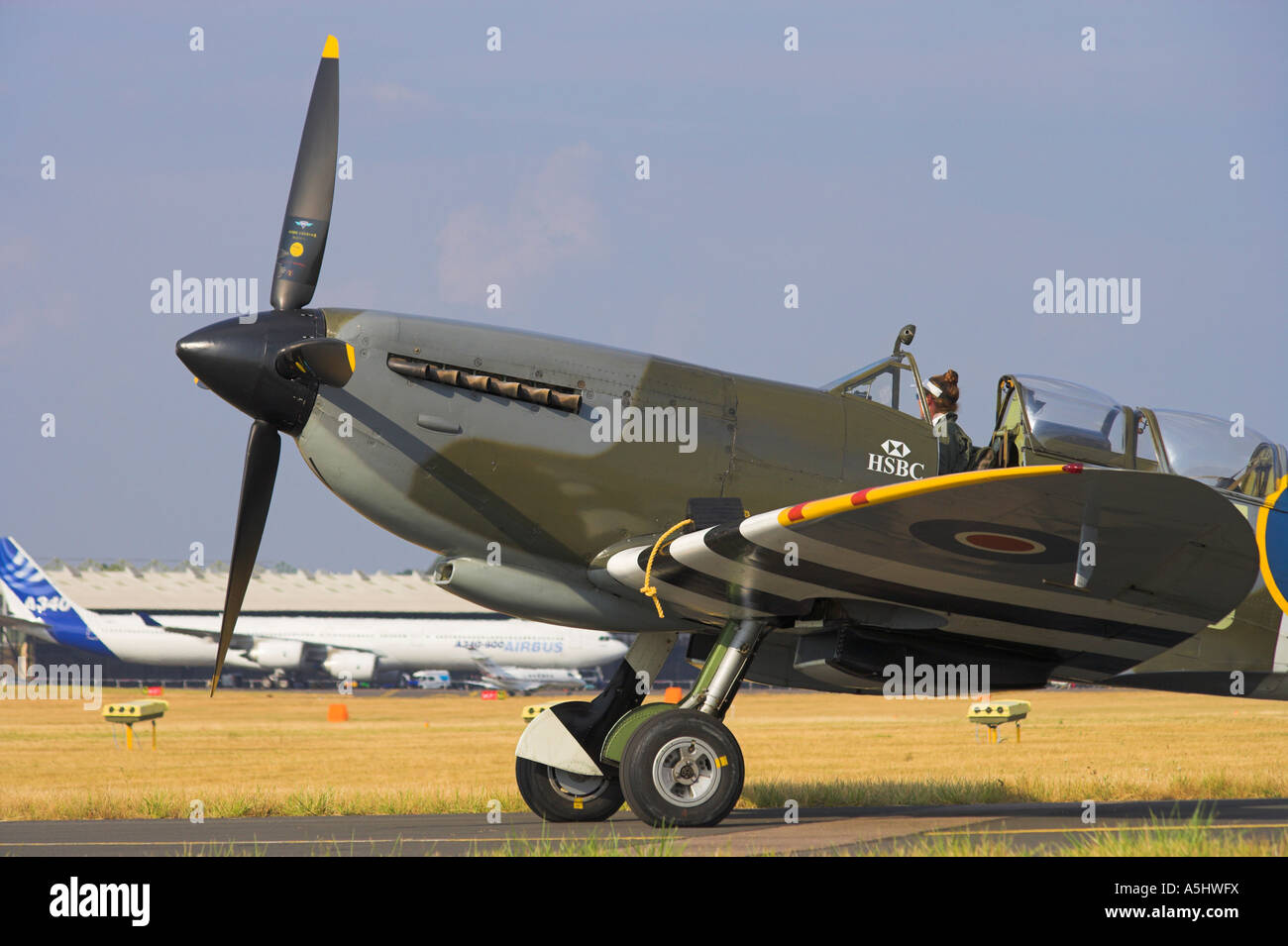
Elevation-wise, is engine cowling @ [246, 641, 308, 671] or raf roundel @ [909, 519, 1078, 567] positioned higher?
raf roundel @ [909, 519, 1078, 567]

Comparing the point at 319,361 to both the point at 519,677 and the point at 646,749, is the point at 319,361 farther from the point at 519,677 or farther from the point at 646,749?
the point at 519,677

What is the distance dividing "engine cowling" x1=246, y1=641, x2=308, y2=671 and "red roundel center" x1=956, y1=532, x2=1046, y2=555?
67240mm

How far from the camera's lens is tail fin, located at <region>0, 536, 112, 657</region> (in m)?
72.3

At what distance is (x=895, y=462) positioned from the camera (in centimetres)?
943

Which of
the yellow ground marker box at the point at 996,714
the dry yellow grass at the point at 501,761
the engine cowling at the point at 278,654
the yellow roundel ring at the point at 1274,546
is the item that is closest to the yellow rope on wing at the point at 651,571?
the dry yellow grass at the point at 501,761

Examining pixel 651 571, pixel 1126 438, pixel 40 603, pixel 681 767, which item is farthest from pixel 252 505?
pixel 40 603

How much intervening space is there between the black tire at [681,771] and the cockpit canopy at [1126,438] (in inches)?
124

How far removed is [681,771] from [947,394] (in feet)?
11.9

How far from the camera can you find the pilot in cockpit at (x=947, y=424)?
379 inches

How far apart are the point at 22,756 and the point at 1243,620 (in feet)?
76.8

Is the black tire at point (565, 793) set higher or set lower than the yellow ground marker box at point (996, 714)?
higher

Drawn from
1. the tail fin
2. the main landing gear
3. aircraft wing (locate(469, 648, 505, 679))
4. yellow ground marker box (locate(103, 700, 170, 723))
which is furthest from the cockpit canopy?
the tail fin

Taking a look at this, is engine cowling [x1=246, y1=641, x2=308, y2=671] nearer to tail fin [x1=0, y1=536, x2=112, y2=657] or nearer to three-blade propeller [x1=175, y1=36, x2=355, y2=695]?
tail fin [x1=0, y1=536, x2=112, y2=657]

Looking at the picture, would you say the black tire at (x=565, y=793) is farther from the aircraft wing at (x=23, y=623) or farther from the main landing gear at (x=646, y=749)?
the aircraft wing at (x=23, y=623)
